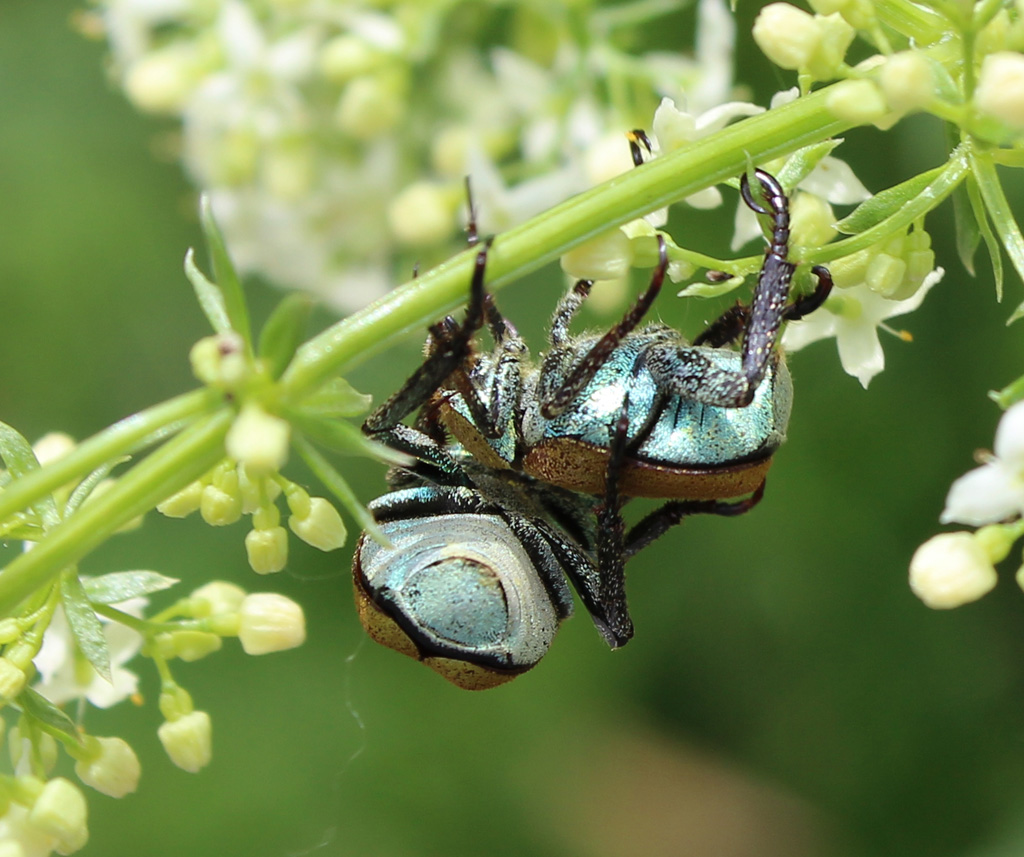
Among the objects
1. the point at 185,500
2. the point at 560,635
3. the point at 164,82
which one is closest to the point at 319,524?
the point at 185,500

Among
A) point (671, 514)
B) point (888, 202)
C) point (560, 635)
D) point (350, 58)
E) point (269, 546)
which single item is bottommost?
point (560, 635)

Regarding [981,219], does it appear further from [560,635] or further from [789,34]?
[560,635]

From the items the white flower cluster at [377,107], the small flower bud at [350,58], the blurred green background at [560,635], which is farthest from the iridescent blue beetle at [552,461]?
the blurred green background at [560,635]

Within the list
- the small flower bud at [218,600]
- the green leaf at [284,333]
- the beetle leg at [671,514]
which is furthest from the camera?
the beetle leg at [671,514]

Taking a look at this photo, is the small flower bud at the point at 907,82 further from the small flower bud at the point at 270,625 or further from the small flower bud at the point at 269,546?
the small flower bud at the point at 270,625

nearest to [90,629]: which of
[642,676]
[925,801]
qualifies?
[642,676]

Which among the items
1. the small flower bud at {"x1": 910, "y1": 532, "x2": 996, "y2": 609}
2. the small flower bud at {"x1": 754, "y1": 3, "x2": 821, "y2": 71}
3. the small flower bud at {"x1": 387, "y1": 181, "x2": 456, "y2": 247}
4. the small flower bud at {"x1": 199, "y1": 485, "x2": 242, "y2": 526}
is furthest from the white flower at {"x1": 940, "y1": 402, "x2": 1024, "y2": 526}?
the small flower bud at {"x1": 387, "y1": 181, "x2": 456, "y2": 247}

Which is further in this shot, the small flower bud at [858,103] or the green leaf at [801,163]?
the green leaf at [801,163]

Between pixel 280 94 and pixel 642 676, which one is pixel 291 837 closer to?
pixel 642 676
